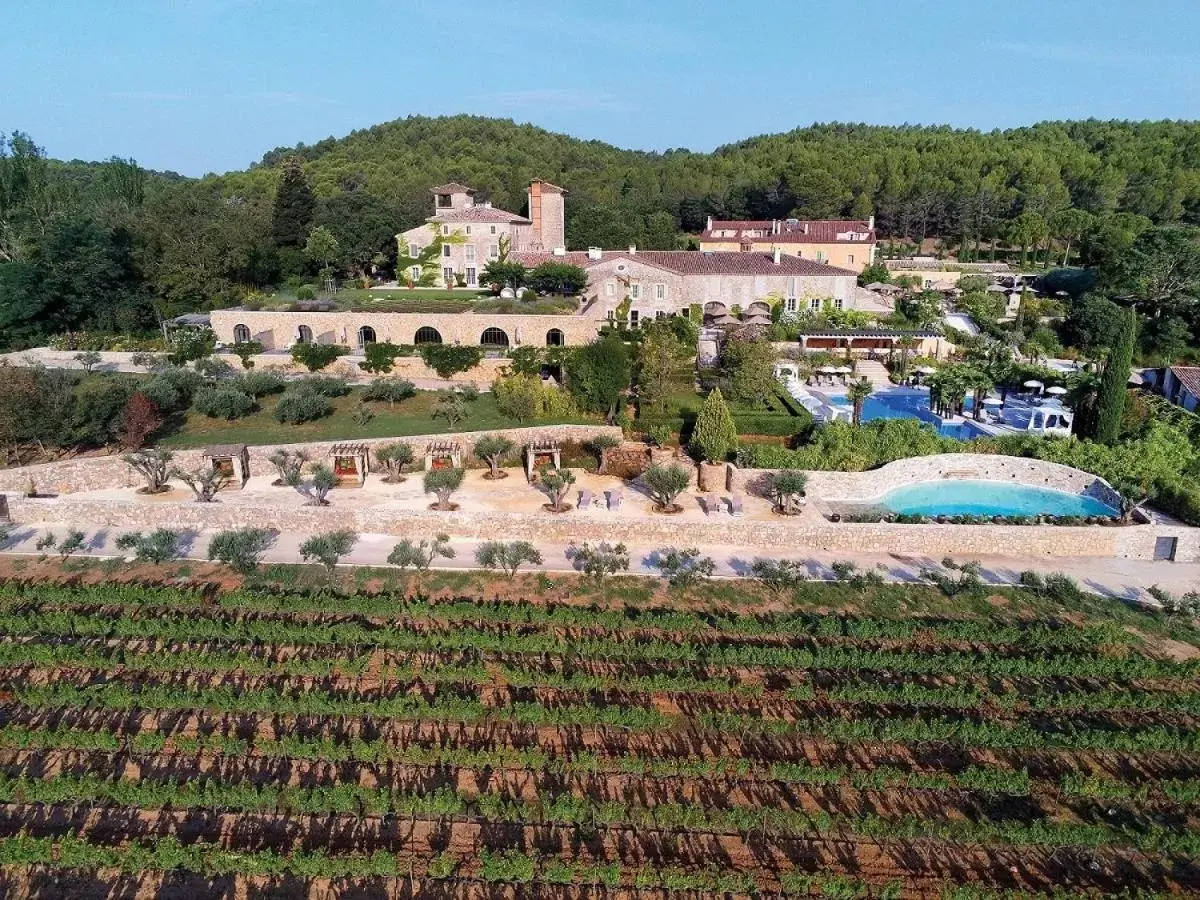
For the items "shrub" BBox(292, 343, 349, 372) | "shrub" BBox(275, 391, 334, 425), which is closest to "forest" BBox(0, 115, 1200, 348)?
"shrub" BBox(292, 343, 349, 372)

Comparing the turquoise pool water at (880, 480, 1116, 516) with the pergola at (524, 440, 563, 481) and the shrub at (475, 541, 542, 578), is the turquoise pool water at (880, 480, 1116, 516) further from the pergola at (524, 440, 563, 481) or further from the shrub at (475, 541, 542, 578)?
the shrub at (475, 541, 542, 578)

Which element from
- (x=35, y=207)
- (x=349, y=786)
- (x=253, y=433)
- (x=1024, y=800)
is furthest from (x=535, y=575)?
(x=35, y=207)

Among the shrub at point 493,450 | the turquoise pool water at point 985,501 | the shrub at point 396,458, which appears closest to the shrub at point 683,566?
the turquoise pool water at point 985,501

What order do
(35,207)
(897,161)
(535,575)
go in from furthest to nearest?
(897,161)
(35,207)
(535,575)

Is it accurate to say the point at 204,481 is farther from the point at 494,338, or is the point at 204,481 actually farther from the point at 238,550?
the point at 494,338

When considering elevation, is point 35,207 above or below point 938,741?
above

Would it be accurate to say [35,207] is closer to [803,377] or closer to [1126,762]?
[803,377]
